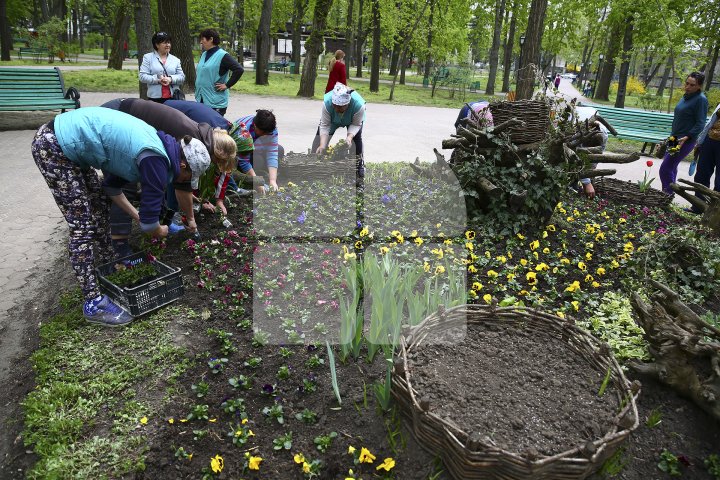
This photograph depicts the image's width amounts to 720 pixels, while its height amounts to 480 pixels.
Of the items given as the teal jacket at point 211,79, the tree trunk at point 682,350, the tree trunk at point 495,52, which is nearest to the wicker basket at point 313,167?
the teal jacket at point 211,79

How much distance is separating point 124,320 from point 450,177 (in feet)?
9.80

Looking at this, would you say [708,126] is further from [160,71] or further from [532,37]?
[160,71]

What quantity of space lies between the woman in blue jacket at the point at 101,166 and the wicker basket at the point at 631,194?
4.67 m

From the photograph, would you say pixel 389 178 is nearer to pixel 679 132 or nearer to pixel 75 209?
pixel 75 209

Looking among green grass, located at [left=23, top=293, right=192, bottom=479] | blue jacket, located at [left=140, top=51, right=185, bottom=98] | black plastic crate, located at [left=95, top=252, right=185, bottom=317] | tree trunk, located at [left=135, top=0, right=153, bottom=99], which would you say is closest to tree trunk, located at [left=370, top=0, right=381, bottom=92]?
tree trunk, located at [left=135, top=0, right=153, bottom=99]

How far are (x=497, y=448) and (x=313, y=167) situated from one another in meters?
4.00

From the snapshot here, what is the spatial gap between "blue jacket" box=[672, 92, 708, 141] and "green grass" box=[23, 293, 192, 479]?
6.82m

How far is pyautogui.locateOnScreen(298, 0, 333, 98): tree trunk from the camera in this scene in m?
14.0

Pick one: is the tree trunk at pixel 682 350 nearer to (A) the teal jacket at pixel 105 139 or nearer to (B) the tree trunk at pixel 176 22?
(A) the teal jacket at pixel 105 139

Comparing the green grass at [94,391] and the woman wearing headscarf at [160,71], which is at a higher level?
the woman wearing headscarf at [160,71]

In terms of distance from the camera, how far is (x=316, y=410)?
7.63ft

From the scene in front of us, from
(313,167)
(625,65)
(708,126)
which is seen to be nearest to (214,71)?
(313,167)

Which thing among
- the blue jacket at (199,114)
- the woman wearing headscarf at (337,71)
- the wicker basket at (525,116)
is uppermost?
the woman wearing headscarf at (337,71)

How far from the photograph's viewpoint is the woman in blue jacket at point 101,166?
280 centimetres
